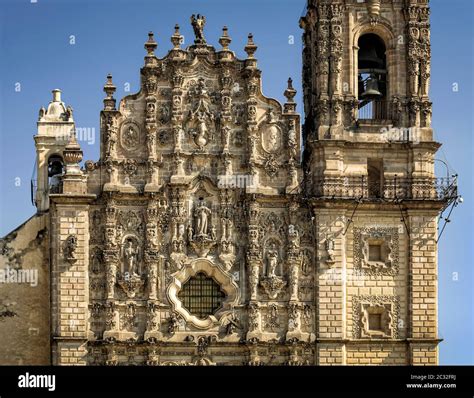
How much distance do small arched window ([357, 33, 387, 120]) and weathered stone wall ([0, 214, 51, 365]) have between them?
417 inches

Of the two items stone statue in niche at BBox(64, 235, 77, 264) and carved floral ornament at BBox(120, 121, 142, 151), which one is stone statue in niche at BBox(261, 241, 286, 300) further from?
stone statue in niche at BBox(64, 235, 77, 264)

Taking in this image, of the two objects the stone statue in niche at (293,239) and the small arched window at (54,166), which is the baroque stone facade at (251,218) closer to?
the stone statue in niche at (293,239)

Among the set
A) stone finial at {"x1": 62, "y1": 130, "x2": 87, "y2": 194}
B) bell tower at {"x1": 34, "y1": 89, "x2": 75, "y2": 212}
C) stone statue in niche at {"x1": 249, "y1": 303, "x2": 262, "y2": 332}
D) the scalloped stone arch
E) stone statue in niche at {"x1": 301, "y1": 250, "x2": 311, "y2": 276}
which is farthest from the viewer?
bell tower at {"x1": 34, "y1": 89, "x2": 75, "y2": 212}

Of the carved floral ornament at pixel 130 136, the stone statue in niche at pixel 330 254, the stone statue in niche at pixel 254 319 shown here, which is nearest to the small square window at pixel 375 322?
the stone statue in niche at pixel 330 254

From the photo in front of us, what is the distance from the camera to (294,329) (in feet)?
153

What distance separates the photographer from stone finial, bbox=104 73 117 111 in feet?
156

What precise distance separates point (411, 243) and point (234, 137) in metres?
6.11

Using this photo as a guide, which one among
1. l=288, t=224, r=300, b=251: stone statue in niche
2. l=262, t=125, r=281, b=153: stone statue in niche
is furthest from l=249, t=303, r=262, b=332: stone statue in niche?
l=262, t=125, r=281, b=153: stone statue in niche

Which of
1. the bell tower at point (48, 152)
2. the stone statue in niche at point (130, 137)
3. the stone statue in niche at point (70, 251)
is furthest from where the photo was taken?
the bell tower at point (48, 152)

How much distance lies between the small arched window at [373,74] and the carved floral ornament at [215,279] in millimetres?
6962

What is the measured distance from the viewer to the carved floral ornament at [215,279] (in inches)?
1837
